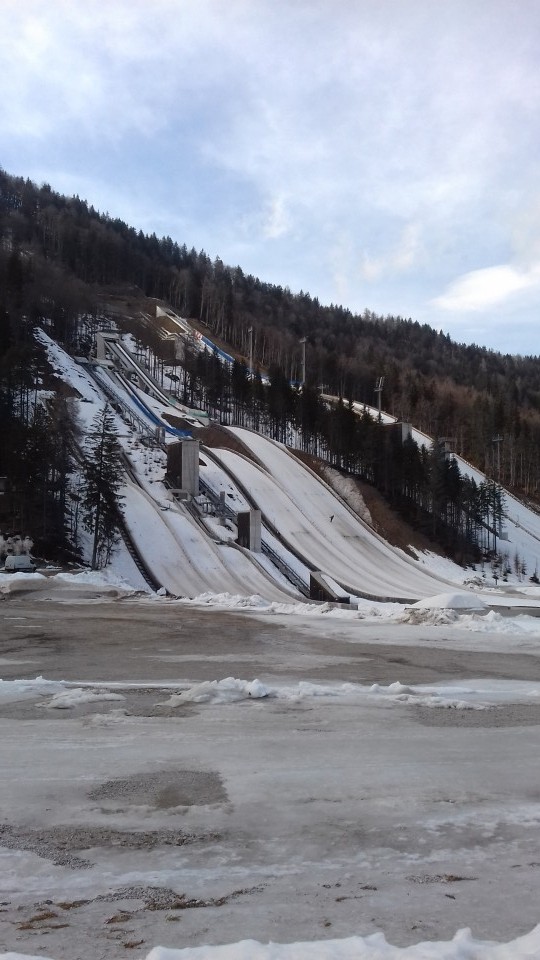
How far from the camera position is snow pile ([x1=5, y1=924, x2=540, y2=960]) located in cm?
289

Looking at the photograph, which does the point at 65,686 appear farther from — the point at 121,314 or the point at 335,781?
the point at 121,314

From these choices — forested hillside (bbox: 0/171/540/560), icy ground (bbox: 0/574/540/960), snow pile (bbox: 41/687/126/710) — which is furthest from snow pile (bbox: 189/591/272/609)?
forested hillside (bbox: 0/171/540/560)

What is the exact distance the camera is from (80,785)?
5305 millimetres

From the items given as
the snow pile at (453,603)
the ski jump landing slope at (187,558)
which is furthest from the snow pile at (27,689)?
the ski jump landing slope at (187,558)

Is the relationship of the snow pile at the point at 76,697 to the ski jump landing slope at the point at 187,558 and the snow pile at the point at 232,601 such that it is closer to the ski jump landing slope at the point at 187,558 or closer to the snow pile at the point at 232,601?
the snow pile at the point at 232,601

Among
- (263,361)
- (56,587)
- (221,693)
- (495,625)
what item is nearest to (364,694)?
(221,693)

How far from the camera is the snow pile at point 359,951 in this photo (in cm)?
289

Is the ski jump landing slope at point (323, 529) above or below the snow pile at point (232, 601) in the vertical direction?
above

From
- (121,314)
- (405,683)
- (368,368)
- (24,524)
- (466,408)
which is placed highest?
(121,314)

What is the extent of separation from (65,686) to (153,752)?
3317mm

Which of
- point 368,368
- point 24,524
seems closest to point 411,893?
point 24,524

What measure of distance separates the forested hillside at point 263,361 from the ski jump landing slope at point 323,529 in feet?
30.3

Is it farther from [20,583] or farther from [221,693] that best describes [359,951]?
[20,583]

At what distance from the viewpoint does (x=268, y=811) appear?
15.8ft
